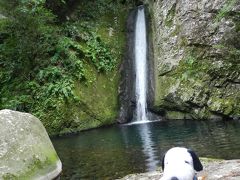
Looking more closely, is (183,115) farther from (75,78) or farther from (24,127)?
(24,127)

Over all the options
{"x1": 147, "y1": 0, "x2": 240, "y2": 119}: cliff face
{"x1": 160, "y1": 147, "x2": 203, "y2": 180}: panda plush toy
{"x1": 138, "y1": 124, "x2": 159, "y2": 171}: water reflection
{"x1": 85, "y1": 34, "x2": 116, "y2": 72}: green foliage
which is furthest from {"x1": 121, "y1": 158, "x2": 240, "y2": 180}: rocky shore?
{"x1": 85, "y1": 34, "x2": 116, "y2": 72}: green foliage

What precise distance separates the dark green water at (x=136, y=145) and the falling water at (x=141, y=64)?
2463 mm

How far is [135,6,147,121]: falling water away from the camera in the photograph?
1964 cm

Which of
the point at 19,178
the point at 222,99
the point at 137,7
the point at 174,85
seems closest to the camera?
the point at 19,178

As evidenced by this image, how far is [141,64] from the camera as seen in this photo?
20625mm

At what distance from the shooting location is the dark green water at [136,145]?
9641 millimetres

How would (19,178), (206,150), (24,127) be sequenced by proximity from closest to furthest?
(19,178) < (24,127) < (206,150)

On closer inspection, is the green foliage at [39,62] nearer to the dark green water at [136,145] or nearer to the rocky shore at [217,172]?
the dark green water at [136,145]

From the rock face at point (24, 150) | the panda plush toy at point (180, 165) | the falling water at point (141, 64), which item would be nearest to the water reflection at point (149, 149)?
the rock face at point (24, 150)

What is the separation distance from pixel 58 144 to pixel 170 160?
11.0 m

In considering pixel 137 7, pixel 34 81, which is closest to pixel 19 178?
pixel 34 81

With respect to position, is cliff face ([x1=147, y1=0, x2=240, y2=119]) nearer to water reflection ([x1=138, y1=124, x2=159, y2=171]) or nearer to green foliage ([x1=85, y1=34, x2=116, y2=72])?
green foliage ([x1=85, y1=34, x2=116, y2=72])

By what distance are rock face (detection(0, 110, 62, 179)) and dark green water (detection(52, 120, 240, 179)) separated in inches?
49.4

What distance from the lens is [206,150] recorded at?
10586 millimetres
